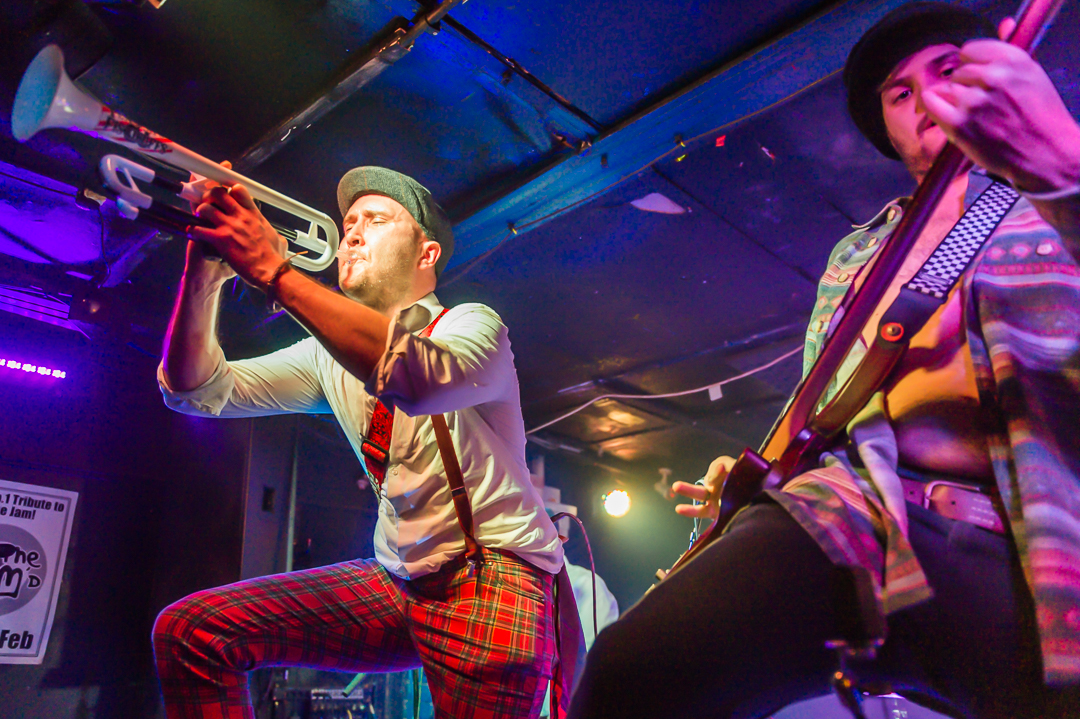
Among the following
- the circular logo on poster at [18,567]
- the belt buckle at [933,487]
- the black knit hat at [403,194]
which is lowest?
the belt buckle at [933,487]

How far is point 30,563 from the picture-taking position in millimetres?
4219

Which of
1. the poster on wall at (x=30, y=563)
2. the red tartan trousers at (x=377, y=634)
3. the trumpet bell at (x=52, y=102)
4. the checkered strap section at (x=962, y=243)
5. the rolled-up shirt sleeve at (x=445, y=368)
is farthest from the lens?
the poster on wall at (x=30, y=563)

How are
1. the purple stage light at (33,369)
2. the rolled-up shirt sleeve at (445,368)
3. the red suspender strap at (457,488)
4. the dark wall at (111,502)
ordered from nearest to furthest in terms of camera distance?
the rolled-up shirt sleeve at (445,368) → the red suspender strap at (457,488) → the dark wall at (111,502) → the purple stage light at (33,369)

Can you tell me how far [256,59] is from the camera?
2.81m

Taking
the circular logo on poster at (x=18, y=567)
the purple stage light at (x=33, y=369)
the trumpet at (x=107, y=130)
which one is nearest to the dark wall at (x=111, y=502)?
the purple stage light at (x=33, y=369)

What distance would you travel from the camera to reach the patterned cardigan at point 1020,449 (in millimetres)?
906

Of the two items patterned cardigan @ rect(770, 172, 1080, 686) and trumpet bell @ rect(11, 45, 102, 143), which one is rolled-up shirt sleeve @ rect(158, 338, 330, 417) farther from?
patterned cardigan @ rect(770, 172, 1080, 686)

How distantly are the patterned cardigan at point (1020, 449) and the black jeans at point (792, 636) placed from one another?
4cm

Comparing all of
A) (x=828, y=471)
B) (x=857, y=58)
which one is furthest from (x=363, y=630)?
(x=857, y=58)

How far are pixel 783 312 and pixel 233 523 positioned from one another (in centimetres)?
384

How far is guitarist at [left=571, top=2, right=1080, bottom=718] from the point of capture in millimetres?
892

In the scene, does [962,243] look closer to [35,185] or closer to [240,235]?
[240,235]

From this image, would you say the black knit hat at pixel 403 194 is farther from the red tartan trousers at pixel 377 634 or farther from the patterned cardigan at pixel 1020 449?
the patterned cardigan at pixel 1020 449

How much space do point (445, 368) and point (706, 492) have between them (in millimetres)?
617
